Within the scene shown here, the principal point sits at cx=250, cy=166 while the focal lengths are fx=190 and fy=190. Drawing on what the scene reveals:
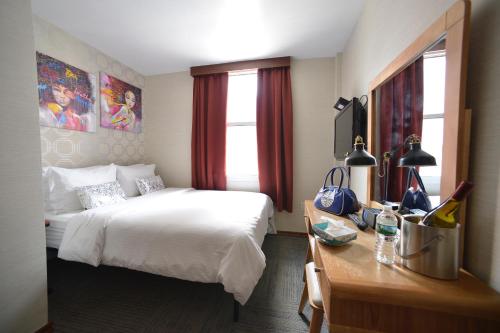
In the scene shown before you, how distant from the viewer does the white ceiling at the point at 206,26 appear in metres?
1.83

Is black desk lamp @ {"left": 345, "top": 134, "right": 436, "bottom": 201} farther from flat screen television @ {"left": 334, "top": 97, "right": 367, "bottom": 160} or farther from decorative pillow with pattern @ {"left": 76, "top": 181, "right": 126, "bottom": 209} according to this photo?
decorative pillow with pattern @ {"left": 76, "top": 181, "right": 126, "bottom": 209}

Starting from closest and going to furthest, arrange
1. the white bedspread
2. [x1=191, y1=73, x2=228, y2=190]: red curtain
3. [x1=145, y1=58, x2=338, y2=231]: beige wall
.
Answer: the white bedspread
[x1=145, y1=58, x2=338, y2=231]: beige wall
[x1=191, y1=73, x2=228, y2=190]: red curtain

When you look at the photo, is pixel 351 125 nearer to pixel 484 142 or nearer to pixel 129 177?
pixel 484 142

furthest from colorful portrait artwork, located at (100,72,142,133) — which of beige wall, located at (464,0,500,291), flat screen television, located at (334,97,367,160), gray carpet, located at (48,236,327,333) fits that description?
beige wall, located at (464,0,500,291)

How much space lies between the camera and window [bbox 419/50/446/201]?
28.7 inches

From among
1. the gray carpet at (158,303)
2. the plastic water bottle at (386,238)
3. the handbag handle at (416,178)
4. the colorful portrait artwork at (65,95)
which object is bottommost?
the gray carpet at (158,303)

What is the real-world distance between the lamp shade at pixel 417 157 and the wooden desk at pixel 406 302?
1.33 feet

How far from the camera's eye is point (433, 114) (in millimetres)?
777

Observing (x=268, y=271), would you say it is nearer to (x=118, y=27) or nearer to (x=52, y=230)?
(x=52, y=230)

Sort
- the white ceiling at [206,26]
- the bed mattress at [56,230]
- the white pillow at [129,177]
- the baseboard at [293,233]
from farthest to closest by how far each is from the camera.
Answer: the baseboard at [293,233], the white pillow at [129,177], the white ceiling at [206,26], the bed mattress at [56,230]

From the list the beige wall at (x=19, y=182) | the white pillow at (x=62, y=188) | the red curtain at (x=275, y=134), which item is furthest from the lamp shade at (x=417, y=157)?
the white pillow at (x=62, y=188)

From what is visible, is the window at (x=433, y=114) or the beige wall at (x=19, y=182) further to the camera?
the beige wall at (x=19, y=182)

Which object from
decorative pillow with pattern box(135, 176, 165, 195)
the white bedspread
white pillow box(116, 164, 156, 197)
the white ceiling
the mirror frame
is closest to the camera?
the mirror frame

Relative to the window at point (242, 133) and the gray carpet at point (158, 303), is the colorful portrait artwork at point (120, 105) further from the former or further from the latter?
the gray carpet at point (158, 303)
